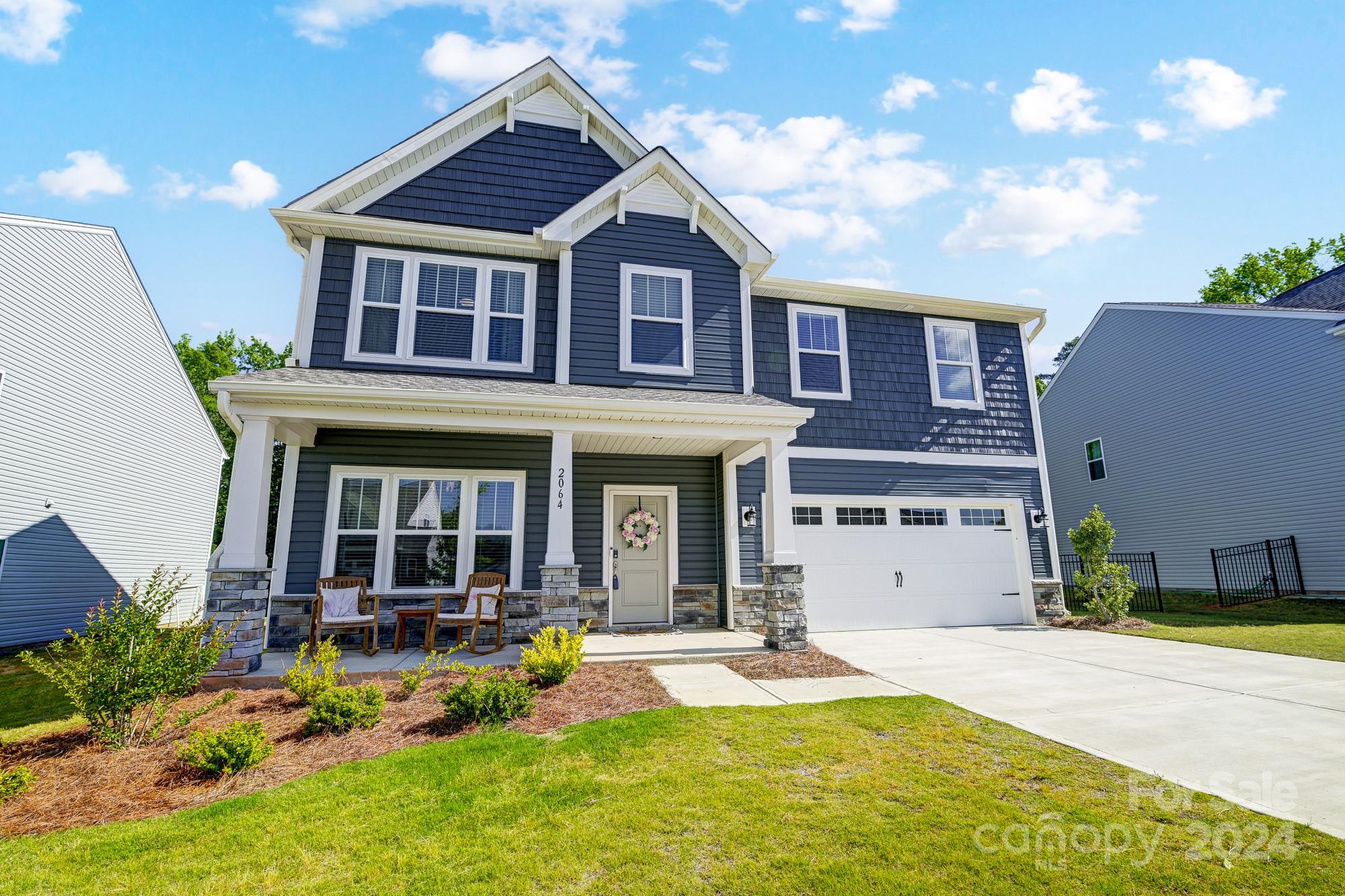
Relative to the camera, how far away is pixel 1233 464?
47.0 feet

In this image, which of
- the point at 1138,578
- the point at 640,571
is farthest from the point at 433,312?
the point at 1138,578

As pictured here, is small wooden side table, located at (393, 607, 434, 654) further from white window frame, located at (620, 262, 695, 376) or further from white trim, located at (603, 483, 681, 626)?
white window frame, located at (620, 262, 695, 376)

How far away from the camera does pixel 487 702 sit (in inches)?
198

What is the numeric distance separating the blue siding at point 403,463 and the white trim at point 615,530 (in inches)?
39.3

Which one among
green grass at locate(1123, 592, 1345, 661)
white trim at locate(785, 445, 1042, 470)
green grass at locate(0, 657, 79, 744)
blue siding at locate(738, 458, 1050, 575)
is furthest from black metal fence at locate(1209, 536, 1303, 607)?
green grass at locate(0, 657, 79, 744)

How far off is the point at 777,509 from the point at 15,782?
740 cm

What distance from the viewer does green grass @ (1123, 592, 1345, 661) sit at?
812 centimetres

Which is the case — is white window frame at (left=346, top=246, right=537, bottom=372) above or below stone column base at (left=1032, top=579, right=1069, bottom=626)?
above

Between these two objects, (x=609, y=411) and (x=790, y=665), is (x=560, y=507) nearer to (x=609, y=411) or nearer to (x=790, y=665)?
(x=609, y=411)

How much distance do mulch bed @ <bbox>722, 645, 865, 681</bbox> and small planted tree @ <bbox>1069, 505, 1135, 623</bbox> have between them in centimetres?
612

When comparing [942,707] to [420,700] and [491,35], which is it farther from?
[491,35]

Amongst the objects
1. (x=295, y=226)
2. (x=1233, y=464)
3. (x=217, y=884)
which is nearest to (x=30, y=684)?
(x=295, y=226)

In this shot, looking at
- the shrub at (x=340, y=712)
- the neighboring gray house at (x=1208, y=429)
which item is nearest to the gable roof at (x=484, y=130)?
the shrub at (x=340, y=712)

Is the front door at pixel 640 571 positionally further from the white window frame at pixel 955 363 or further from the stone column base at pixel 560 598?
the white window frame at pixel 955 363
